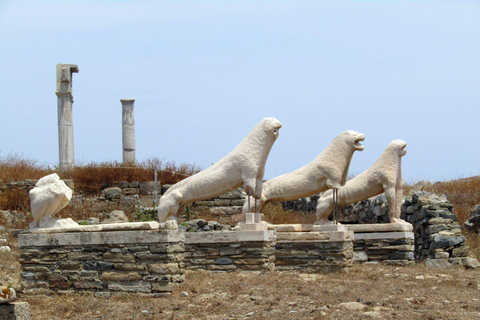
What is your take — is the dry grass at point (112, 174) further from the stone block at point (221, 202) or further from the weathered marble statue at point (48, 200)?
the weathered marble statue at point (48, 200)

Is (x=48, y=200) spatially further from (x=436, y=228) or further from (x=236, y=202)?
(x=236, y=202)

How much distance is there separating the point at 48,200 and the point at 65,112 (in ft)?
44.4

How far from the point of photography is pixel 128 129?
22.7 metres

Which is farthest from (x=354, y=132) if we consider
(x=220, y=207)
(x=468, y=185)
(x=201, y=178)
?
(x=468, y=185)

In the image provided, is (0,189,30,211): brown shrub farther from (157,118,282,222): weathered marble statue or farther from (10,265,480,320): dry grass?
(10,265,480,320): dry grass

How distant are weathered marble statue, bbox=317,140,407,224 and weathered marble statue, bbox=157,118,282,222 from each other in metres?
2.90

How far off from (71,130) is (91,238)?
551 inches

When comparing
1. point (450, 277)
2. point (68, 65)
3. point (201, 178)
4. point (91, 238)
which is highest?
point (68, 65)

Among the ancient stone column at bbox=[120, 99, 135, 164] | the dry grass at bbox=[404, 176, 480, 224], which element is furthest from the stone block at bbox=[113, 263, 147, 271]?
the ancient stone column at bbox=[120, 99, 135, 164]

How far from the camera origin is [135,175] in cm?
1878

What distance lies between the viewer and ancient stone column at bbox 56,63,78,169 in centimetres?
2127

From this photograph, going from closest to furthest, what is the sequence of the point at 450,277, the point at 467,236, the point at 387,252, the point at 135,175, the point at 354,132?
1. the point at 450,277
2. the point at 354,132
3. the point at 387,252
4. the point at 467,236
5. the point at 135,175

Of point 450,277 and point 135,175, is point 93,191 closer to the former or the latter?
point 135,175

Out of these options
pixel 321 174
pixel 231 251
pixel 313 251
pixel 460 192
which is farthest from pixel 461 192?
pixel 231 251
